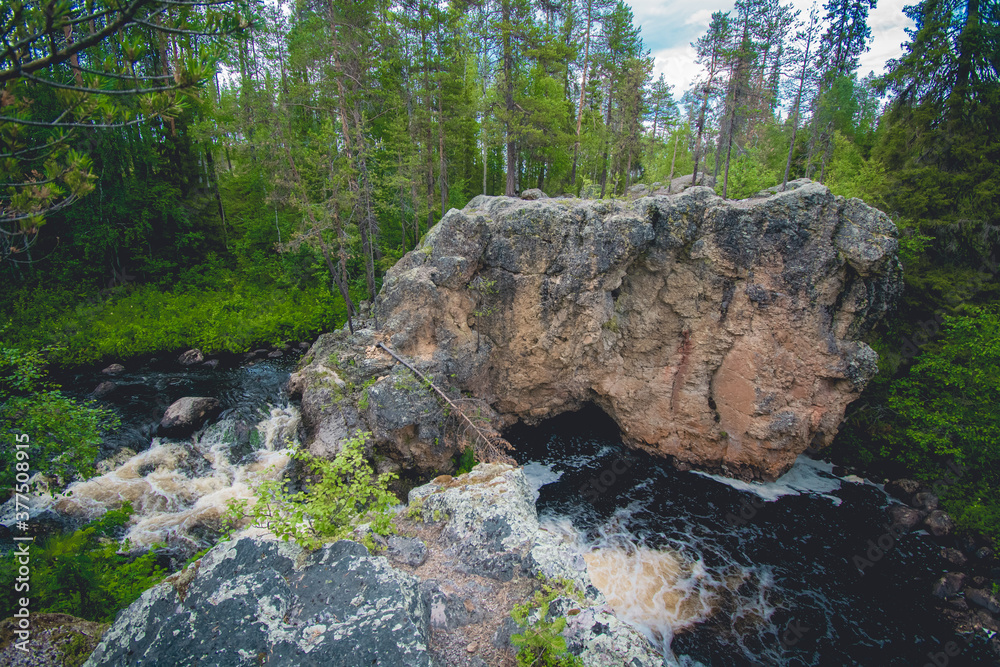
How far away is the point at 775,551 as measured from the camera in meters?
11.5

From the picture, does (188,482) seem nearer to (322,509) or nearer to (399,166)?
(322,509)

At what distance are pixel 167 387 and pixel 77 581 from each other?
12029 mm

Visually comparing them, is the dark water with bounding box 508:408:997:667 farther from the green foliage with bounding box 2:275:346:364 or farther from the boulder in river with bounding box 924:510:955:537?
the green foliage with bounding box 2:275:346:364

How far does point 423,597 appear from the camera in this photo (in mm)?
4875

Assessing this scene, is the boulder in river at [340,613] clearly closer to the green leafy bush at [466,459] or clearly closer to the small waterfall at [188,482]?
the small waterfall at [188,482]

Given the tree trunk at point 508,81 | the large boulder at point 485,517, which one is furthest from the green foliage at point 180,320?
the large boulder at point 485,517

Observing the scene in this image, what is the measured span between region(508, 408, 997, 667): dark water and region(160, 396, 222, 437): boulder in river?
1089cm

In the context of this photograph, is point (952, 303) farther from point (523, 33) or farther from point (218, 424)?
point (218, 424)

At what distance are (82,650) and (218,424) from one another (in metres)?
11.0

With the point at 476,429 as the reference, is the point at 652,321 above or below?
above

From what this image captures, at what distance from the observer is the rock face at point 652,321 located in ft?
40.7

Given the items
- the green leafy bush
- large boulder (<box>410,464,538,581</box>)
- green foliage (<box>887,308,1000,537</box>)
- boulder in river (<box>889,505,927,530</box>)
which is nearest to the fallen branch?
the green leafy bush

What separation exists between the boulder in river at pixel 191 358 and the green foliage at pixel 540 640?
789 inches

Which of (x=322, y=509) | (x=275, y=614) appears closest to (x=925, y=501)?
(x=322, y=509)
